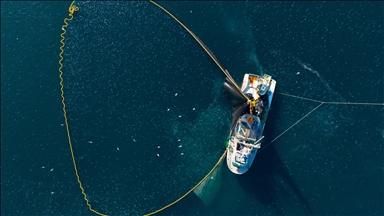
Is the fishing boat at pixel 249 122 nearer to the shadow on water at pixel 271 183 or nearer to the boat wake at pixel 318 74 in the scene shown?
the shadow on water at pixel 271 183

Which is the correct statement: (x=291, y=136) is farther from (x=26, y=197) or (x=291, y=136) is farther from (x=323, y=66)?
(x=26, y=197)

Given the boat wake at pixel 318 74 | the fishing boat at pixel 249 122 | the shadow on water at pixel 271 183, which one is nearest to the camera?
the fishing boat at pixel 249 122

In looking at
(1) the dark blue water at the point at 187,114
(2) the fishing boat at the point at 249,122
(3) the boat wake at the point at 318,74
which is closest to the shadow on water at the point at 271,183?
(1) the dark blue water at the point at 187,114

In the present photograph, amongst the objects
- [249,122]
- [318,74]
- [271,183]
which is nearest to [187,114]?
[249,122]

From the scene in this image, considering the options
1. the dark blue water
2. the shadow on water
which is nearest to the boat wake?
the dark blue water

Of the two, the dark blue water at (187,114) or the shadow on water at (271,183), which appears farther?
the shadow on water at (271,183)

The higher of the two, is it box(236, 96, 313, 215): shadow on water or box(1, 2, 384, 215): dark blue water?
box(1, 2, 384, 215): dark blue water

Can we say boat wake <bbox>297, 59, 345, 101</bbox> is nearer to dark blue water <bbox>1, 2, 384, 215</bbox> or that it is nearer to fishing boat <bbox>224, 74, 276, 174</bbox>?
dark blue water <bbox>1, 2, 384, 215</bbox>
